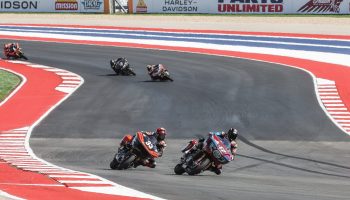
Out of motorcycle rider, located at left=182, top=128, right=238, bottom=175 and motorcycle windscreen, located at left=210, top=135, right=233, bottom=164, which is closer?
motorcycle windscreen, located at left=210, top=135, right=233, bottom=164

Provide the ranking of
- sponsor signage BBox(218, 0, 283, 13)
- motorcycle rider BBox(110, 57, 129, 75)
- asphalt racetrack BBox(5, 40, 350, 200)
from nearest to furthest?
asphalt racetrack BBox(5, 40, 350, 200)
motorcycle rider BBox(110, 57, 129, 75)
sponsor signage BBox(218, 0, 283, 13)

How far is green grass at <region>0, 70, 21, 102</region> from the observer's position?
1126 inches

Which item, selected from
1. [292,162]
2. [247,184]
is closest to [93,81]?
[292,162]

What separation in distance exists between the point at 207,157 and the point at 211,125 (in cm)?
775

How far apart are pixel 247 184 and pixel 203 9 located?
46.9 m

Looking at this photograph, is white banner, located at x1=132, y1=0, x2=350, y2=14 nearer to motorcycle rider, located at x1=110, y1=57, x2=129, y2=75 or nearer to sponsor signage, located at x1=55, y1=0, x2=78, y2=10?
sponsor signage, located at x1=55, y1=0, x2=78, y2=10

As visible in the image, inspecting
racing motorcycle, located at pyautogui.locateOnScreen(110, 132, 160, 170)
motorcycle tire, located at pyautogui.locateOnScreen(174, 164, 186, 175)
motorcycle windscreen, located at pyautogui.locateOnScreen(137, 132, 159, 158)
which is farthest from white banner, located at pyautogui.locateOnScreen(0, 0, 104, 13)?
motorcycle tire, located at pyautogui.locateOnScreen(174, 164, 186, 175)

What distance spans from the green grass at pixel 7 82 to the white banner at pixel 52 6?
2887 centimetres

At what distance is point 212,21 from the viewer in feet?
182

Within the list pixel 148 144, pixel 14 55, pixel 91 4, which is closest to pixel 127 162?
pixel 148 144

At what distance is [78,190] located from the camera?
12.2m

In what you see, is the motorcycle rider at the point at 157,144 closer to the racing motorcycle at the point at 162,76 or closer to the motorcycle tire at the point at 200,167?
the motorcycle tire at the point at 200,167

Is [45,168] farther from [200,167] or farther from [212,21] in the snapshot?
[212,21]

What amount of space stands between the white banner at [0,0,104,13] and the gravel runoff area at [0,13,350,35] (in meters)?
1.03
